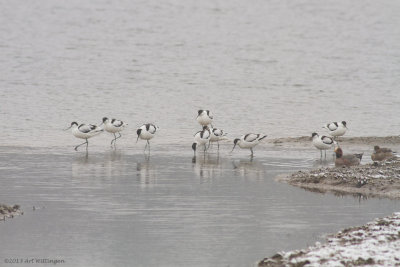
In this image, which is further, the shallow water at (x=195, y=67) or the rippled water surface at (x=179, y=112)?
the shallow water at (x=195, y=67)

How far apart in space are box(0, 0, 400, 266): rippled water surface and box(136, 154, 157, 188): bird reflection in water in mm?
44

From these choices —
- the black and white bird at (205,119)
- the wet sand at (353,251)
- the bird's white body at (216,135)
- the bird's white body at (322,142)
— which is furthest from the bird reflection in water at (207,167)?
the wet sand at (353,251)

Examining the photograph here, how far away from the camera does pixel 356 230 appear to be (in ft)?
39.3

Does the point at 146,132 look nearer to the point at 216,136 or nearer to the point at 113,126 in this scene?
the point at 113,126

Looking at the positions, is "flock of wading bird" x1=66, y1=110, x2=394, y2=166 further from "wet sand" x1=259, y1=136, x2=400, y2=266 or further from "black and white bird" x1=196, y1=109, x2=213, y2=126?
"wet sand" x1=259, y1=136, x2=400, y2=266

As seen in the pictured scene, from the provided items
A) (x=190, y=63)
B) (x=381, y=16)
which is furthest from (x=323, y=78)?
(x=381, y=16)

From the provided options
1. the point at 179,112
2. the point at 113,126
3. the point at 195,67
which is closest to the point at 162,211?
the point at 113,126

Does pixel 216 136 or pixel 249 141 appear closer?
pixel 249 141

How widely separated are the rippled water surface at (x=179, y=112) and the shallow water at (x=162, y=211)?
33 millimetres

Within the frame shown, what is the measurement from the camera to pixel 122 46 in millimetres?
46062

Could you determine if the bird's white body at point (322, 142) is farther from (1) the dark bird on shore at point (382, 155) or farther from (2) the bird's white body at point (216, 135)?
(2) the bird's white body at point (216, 135)

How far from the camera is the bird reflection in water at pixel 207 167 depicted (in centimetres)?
1762

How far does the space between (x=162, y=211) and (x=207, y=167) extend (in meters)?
5.57

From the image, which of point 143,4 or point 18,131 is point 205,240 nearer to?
point 18,131
